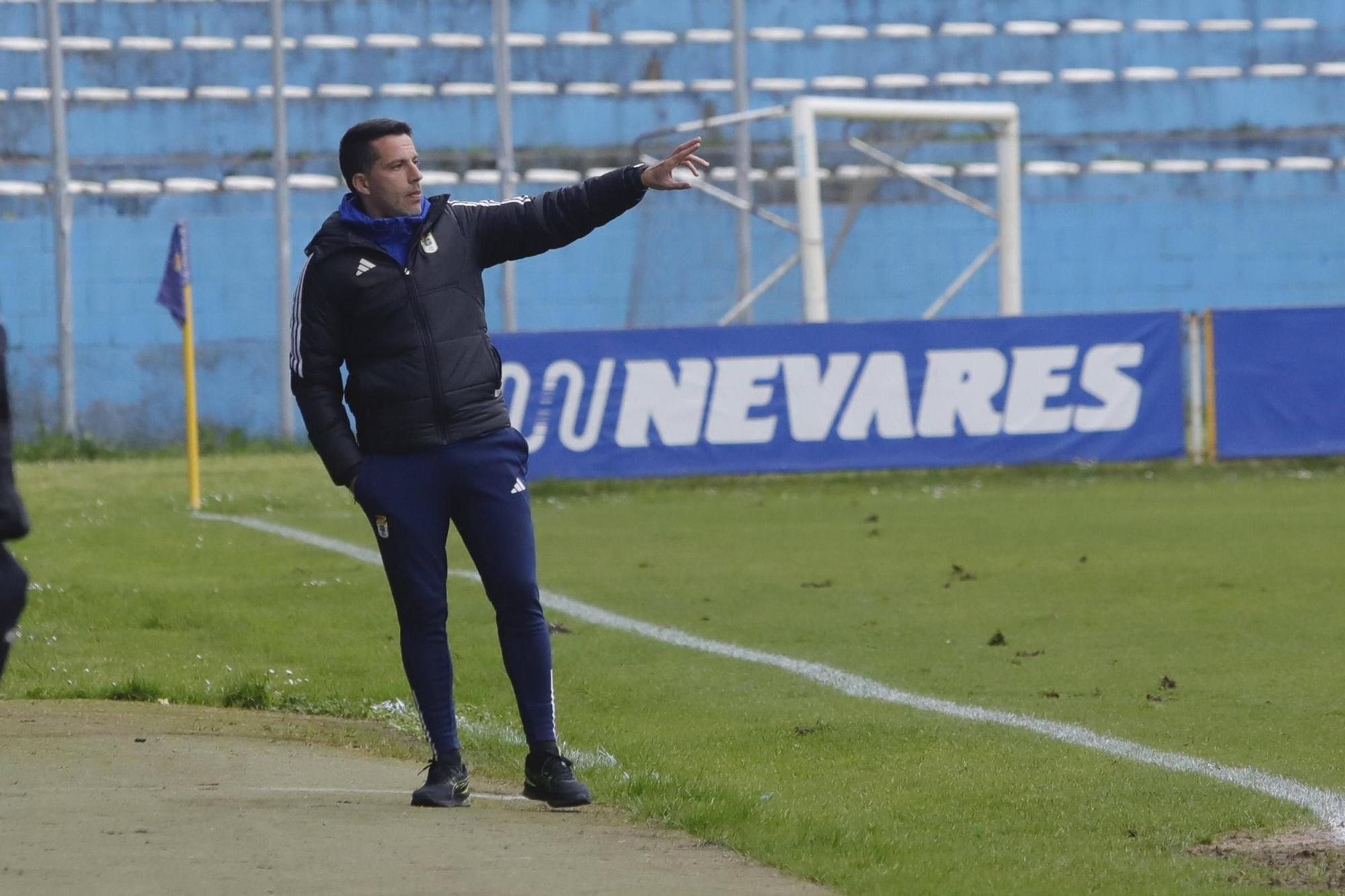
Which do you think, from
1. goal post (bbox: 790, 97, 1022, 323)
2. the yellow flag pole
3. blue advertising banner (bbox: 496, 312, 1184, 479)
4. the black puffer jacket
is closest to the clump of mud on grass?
the black puffer jacket

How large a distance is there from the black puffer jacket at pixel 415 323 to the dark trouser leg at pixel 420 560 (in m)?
0.07

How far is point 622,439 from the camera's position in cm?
1900

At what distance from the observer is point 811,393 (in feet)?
62.7

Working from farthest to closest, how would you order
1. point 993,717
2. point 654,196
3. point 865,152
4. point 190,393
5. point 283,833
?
point 654,196 → point 865,152 → point 190,393 → point 993,717 → point 283,833

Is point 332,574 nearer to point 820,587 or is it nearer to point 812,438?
point 820,587

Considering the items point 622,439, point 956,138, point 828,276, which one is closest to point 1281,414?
point 622,439

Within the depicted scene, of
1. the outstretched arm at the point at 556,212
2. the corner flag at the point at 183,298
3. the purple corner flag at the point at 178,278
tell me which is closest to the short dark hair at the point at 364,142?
the outstretched arm at the point at 556,212

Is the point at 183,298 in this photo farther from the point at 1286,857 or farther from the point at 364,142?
the point at 1286,857

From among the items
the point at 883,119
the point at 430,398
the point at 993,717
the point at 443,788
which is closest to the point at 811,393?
the point at 883,119

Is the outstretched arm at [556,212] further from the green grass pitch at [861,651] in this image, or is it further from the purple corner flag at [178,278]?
the purple corner flag at [178,278]

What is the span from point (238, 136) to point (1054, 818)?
26.5 m

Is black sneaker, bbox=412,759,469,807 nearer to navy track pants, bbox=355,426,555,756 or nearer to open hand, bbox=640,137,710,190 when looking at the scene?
navy track pants, bbox=355,426,555,756

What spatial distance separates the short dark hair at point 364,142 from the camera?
230 inches

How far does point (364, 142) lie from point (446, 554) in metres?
1.15
